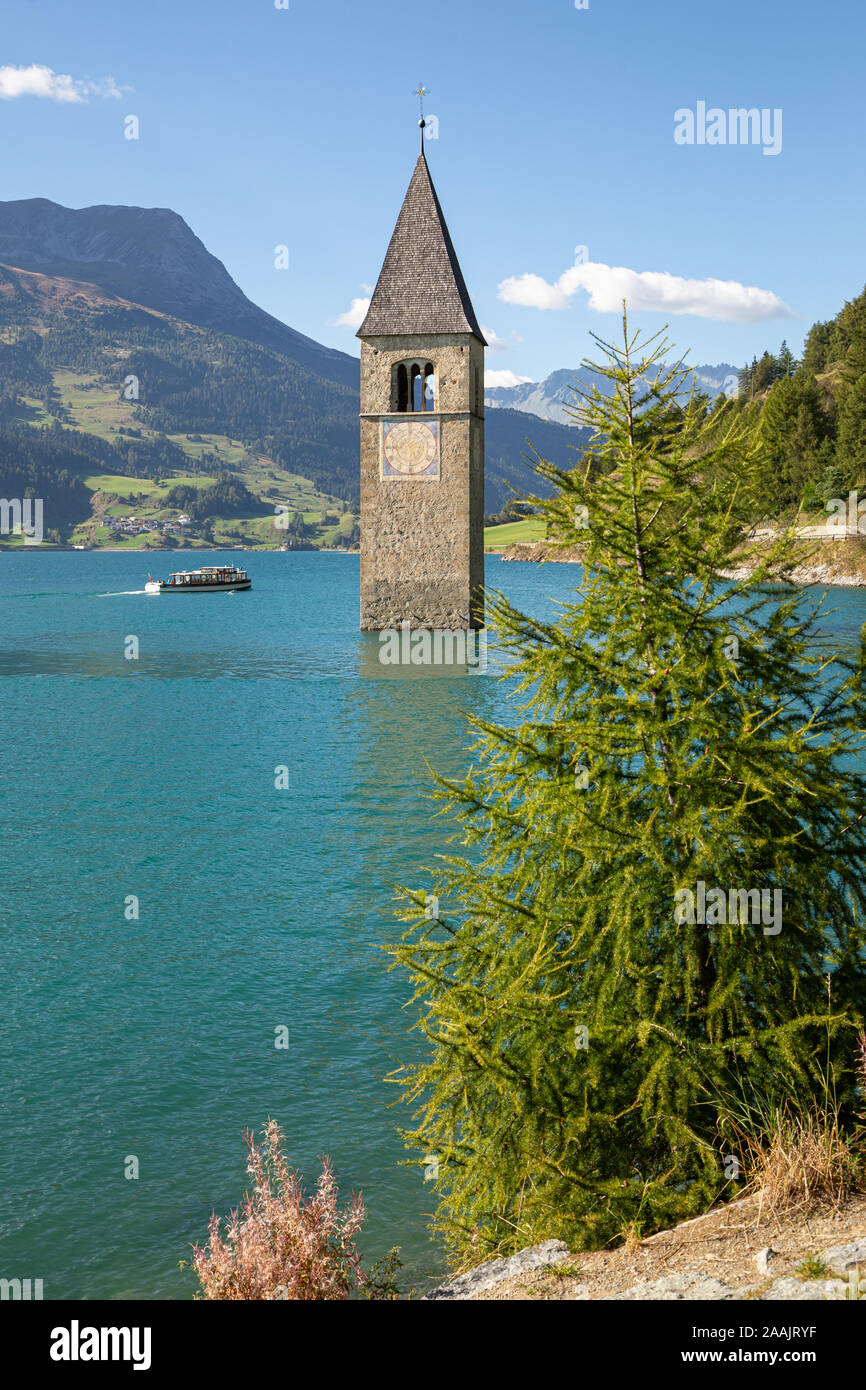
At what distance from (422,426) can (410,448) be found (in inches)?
51.1

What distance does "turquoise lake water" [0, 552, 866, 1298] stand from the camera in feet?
36.0

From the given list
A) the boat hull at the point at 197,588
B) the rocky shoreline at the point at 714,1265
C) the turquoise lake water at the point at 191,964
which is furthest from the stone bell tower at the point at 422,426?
the boat hull at the point at 197,588

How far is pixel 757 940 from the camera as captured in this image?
7949 millimetres

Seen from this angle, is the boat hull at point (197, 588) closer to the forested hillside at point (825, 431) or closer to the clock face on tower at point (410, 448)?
the forested hillside at point (825, 431)

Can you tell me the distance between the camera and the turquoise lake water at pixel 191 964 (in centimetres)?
1098

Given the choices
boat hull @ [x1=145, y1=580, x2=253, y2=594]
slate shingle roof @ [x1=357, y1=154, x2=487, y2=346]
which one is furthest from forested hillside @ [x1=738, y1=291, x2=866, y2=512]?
boat hull @ [x1=145, y1=580, x2=253, y2=594]

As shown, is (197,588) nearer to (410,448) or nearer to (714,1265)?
(410,448)

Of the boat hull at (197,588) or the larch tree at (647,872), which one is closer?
the larch tree at (647,872)

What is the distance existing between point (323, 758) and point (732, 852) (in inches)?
1025

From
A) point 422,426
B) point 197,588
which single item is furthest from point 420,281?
point 197,588

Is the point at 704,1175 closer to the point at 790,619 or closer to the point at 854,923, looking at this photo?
the point at 854,923

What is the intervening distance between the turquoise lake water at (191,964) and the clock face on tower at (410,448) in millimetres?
17854

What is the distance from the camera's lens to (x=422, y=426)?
185 ft

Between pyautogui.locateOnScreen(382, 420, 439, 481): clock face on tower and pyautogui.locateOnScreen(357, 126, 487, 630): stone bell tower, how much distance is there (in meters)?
0.05
